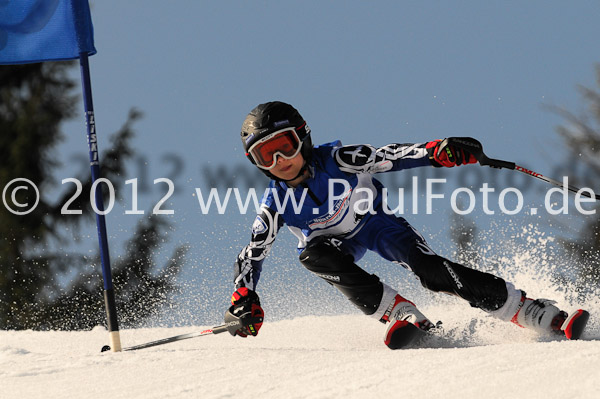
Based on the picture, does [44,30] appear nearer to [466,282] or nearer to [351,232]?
[351,232]

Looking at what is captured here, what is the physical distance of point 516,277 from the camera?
552cm

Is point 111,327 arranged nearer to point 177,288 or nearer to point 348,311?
point 348,311

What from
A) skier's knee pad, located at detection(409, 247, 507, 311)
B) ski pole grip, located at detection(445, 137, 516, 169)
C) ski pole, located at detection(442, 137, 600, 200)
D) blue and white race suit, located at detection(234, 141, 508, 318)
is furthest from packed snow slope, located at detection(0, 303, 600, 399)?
ski pole grip, located at detection(445, 137, 516, 169)

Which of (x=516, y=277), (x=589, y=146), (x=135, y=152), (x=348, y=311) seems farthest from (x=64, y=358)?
(x=589, y=146)

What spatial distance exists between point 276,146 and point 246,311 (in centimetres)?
108

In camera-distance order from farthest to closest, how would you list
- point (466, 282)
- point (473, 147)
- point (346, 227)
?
1. point (346, 227)
2. point (466, 282)
3. point (473, 147)

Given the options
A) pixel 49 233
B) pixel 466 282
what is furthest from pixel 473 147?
pixel 49 233

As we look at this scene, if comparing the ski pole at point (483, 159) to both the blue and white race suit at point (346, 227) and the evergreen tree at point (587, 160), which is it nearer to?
the blue and white race suit at point (346, 227)

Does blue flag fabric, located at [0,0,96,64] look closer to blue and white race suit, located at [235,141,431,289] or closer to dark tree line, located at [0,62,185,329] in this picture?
blue and white race suit, located at [235,141,431,289]

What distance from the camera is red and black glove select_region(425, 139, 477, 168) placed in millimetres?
3893

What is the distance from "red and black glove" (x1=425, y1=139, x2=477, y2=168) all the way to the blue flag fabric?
115 inches

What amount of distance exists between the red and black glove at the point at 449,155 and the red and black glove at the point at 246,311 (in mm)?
1483

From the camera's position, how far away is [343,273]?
4.27 m

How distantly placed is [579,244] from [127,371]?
13.1m
